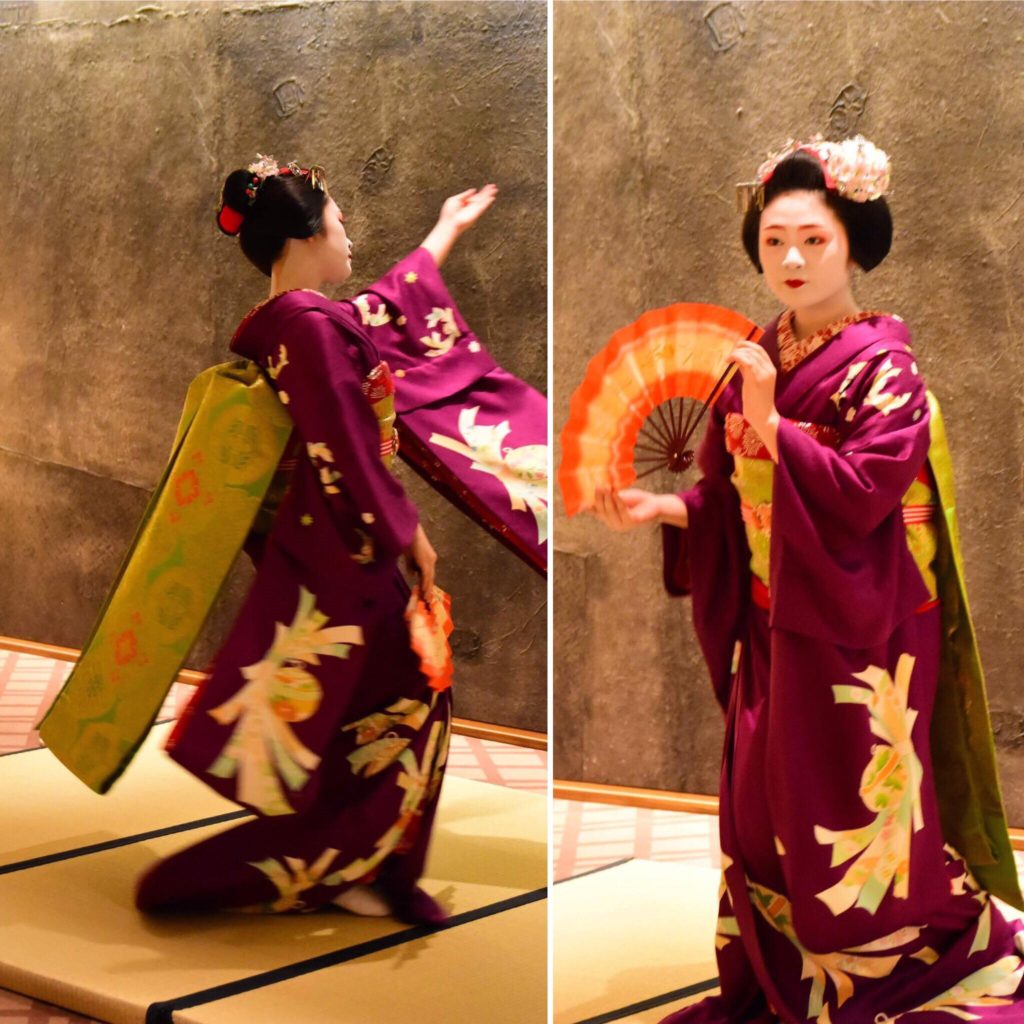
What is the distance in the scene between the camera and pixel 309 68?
2.30 m

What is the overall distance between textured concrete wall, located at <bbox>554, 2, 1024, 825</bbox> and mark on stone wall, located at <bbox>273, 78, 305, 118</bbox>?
88 cm

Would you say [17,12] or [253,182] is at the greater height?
[17,12]

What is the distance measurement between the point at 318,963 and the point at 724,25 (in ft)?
7.07

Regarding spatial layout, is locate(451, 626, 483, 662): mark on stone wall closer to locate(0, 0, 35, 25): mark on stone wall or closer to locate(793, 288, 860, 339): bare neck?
locate(793, 288, 860, 339): bare neck

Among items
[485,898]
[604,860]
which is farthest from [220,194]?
[604,860]

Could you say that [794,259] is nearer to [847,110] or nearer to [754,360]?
[754,360]

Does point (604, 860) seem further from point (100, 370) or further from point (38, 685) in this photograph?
point (100, 370)

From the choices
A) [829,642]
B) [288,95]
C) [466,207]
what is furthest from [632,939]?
[288,95]

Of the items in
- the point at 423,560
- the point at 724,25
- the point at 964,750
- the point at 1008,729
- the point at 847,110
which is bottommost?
the point at 1008,729

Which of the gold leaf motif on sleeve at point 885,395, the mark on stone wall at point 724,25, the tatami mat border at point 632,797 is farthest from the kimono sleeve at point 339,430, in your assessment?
the mark on stone wall at point 724,25

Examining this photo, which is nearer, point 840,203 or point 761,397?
point 761,397

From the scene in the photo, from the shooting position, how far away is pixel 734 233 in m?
3.17

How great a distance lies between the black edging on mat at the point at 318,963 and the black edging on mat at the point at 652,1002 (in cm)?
31

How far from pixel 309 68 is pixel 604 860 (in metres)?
1.61
